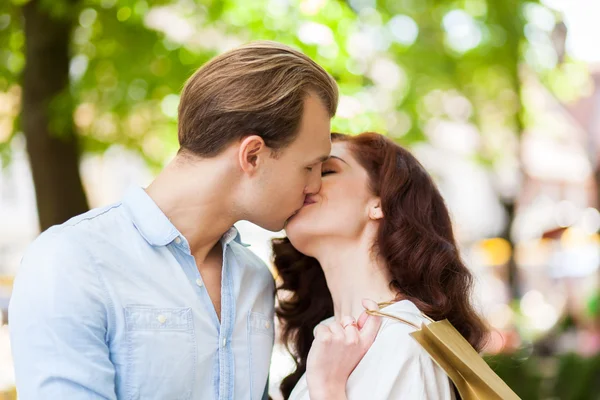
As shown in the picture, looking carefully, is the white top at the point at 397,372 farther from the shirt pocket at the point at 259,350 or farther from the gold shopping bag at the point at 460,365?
the shirt pocket at the point at 259,350

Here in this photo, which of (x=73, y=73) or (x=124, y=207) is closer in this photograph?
(x=124, y=207)

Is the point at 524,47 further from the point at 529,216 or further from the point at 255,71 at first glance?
the point at 529,216

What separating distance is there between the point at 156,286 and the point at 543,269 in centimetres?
2806

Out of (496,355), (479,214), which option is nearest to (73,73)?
(496,355)

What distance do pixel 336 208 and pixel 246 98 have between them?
0.64 meters

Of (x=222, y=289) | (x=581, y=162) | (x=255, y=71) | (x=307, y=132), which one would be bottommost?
(x=581, y=162)

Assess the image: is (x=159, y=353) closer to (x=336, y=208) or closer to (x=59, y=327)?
(x=59, y=327)

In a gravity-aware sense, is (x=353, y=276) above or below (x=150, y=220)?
below

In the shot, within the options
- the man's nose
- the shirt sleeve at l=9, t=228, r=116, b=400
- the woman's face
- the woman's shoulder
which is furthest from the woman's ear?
the shirt sleeve at l=9, t=228, r=116, b=400

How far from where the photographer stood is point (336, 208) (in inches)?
Answer: 112

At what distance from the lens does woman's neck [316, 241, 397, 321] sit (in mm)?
2799

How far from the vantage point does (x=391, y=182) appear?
2.88 meters

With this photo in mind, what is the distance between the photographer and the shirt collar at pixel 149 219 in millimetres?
2328

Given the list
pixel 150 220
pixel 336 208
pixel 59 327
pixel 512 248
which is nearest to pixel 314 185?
pixel 336 208
